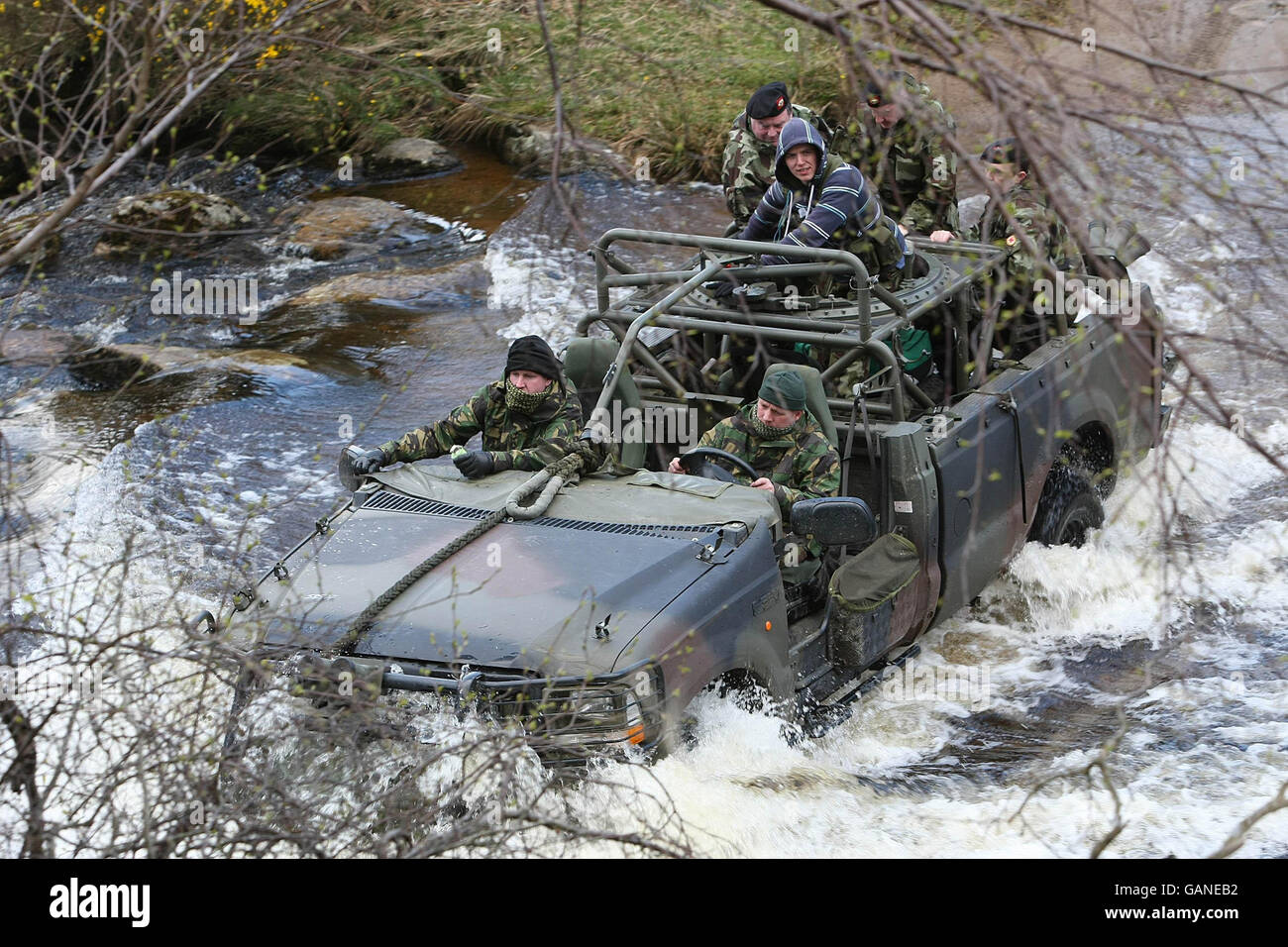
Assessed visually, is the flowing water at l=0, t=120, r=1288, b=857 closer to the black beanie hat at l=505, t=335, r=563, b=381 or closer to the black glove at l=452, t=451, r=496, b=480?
the black glove at l=452, t=451, r=496, b=480

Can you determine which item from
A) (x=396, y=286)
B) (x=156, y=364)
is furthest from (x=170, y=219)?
(x=156, y=364)

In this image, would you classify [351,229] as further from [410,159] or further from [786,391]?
[786,391]

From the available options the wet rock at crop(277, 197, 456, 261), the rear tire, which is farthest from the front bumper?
the wet rock at crop(277, 197, 456, 261)

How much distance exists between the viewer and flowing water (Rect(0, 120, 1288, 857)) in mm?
5715

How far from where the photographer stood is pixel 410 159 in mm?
17438

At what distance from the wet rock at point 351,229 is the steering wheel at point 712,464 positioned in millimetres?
9474

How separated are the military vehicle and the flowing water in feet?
1.00

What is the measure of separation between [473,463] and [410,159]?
11.8 m

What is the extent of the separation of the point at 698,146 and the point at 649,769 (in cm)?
1158

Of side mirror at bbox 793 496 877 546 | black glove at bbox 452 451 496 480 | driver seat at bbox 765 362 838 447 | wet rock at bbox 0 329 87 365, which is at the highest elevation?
driver seat at bbox 765 362 838 447

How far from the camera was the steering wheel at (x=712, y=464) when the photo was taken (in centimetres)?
650

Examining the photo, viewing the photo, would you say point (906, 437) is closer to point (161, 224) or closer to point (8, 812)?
point (8, 812)
